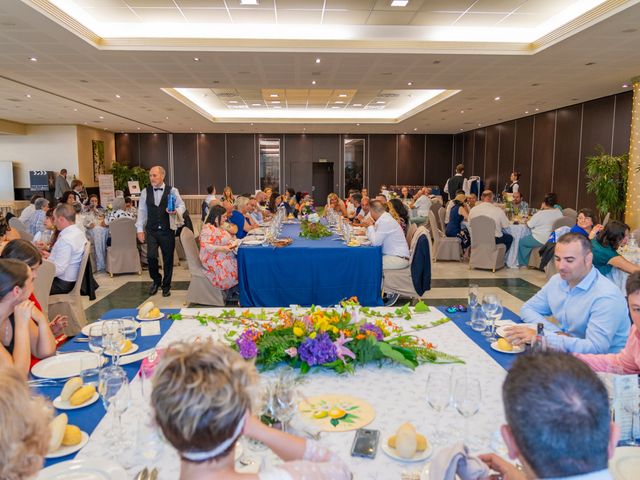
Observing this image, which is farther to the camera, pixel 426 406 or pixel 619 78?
pixel 619 78

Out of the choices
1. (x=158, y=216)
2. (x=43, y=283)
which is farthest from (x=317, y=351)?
(x=158, y=216)

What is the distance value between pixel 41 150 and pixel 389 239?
16.5m

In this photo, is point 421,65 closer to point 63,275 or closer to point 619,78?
point 619,78

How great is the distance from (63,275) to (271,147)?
698 inches

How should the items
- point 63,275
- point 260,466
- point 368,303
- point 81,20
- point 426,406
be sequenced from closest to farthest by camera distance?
point 260,466 → point 426,406 → point 63,275 → point 368,303 → point 81,20

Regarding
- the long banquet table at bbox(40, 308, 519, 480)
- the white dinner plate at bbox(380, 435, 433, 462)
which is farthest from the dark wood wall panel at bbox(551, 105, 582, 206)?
the white dinner plate at bbox(380, 435, 433, 462)

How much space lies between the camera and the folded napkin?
3.99 feet

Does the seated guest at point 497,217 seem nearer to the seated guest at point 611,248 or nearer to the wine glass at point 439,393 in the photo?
the seated guest at point 611,248

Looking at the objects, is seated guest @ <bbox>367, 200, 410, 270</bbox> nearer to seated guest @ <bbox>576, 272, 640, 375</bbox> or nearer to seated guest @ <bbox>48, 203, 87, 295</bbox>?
seated guest @ <bbox>48, 203, 87, 295</bbox>

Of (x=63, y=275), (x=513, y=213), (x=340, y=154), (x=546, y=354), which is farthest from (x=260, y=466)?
(x=340, y=154)

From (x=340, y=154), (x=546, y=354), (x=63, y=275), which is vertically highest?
(x=340, y=154)

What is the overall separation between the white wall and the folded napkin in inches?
772

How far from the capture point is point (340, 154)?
22.0 meters

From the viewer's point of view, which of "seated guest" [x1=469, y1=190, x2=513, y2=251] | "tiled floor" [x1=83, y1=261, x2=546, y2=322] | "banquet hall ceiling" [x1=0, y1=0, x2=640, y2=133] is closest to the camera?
"tiled floor" [x1=83, y1=261, x2=546, y2=322]
